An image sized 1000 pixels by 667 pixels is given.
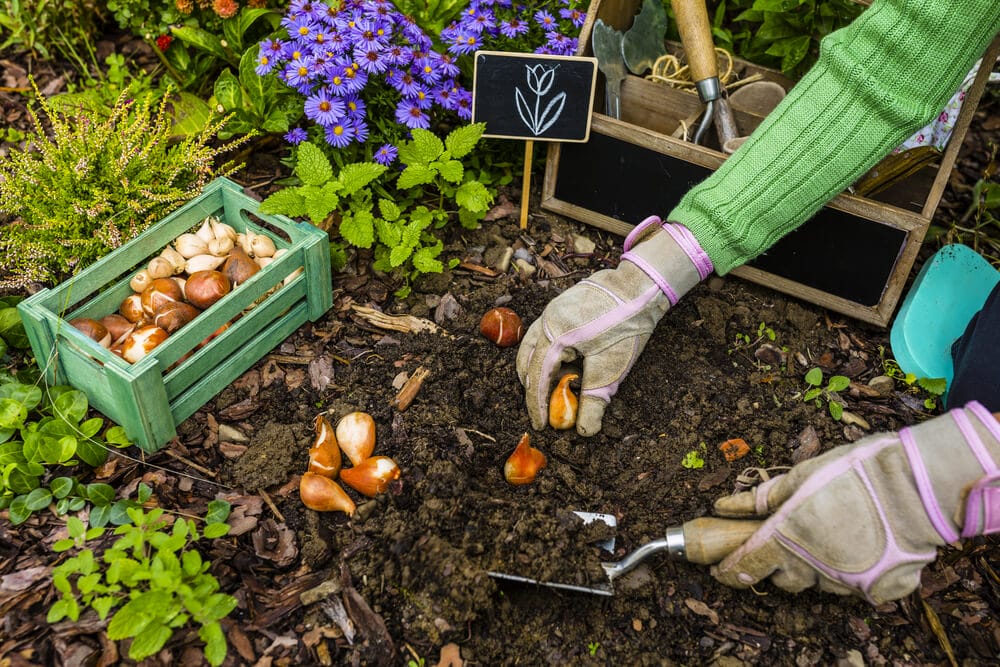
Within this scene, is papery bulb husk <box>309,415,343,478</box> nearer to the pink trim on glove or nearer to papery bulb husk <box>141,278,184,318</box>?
papery bulb husk <box>141,278,184,318</box>

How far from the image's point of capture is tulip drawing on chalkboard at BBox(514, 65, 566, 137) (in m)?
2.57

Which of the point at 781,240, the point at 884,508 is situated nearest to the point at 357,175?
the point at 781,240

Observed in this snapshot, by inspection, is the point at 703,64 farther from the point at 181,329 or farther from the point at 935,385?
the point at 181,329

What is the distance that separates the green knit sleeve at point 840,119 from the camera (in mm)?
2027

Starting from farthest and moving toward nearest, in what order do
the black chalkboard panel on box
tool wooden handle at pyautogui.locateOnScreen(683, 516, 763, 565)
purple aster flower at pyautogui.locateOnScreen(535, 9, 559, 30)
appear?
purple aster flower at pyautogui.locateOnScreen(535, 9, 559, 30), the black chalkboard panel on box, tool wooden handle at pyautogui.locateOnScreen(683, 516, 763, 565)

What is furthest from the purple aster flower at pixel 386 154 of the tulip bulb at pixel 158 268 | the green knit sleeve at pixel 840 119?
the green knit sleeve at pixel 840 119

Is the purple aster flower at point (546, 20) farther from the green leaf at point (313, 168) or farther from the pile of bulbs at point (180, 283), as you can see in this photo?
the pile of bulbs at point (180, 283)

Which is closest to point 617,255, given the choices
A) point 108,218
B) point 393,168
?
point 393,168

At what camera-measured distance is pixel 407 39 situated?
264cm

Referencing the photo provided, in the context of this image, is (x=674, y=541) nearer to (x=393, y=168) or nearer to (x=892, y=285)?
(x=892, y=285)

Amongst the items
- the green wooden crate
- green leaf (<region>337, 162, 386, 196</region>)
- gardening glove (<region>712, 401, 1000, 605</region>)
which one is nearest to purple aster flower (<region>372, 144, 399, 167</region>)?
green leaf (<region>337, 162, 386, 196</region>)

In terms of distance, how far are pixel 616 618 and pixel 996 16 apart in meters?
1.75

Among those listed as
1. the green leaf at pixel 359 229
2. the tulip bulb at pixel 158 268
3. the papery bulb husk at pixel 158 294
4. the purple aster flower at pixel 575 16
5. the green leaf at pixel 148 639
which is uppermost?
the purple aster flower at pixel 575 16

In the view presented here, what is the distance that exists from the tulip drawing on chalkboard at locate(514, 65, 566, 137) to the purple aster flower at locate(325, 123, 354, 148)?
56cm
